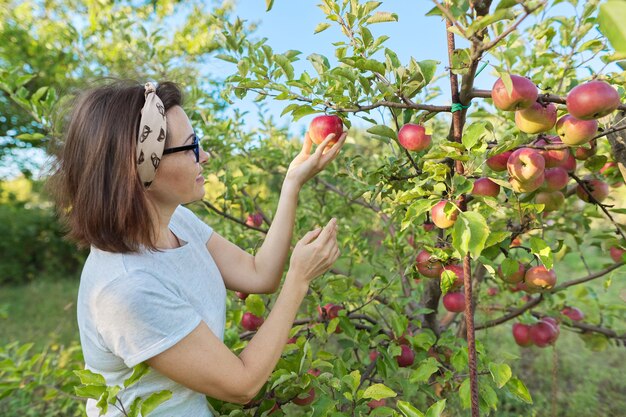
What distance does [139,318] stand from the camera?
92 centimetres

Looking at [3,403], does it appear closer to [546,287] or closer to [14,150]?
[546,287]

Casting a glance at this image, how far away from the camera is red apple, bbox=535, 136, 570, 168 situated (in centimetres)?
112

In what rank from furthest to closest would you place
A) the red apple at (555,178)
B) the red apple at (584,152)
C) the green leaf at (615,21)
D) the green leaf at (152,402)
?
1. the red apple at (584,152)
2. the red apple at (555,178)
3. the green leaf at (152,402)
4. the green leaf at (615,21)

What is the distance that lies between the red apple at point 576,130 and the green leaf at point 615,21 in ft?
1.96

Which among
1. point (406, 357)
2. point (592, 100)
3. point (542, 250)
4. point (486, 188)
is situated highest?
point (592, 100)

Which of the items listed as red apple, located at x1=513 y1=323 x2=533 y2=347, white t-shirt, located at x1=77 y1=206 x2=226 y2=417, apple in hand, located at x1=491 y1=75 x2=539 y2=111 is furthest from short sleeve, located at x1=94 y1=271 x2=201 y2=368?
red apple, located at x1=513 y1=323 x2=533 y2=347

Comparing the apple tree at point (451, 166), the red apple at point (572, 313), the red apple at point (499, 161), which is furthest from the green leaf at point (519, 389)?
the red apple at point (572, 313)

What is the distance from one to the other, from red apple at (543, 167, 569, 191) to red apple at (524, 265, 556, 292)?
0.28m

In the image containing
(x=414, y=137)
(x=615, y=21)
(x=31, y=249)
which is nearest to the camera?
(x=615, y=21)

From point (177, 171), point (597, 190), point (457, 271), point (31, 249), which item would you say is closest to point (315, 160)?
point (177, 171)

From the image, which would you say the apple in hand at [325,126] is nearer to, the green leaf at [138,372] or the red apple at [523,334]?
the green leaf at [138,372]

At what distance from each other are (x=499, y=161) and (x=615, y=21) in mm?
730

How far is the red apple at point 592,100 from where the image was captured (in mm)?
869

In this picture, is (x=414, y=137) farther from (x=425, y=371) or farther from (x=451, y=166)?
(x=425, y=371)
